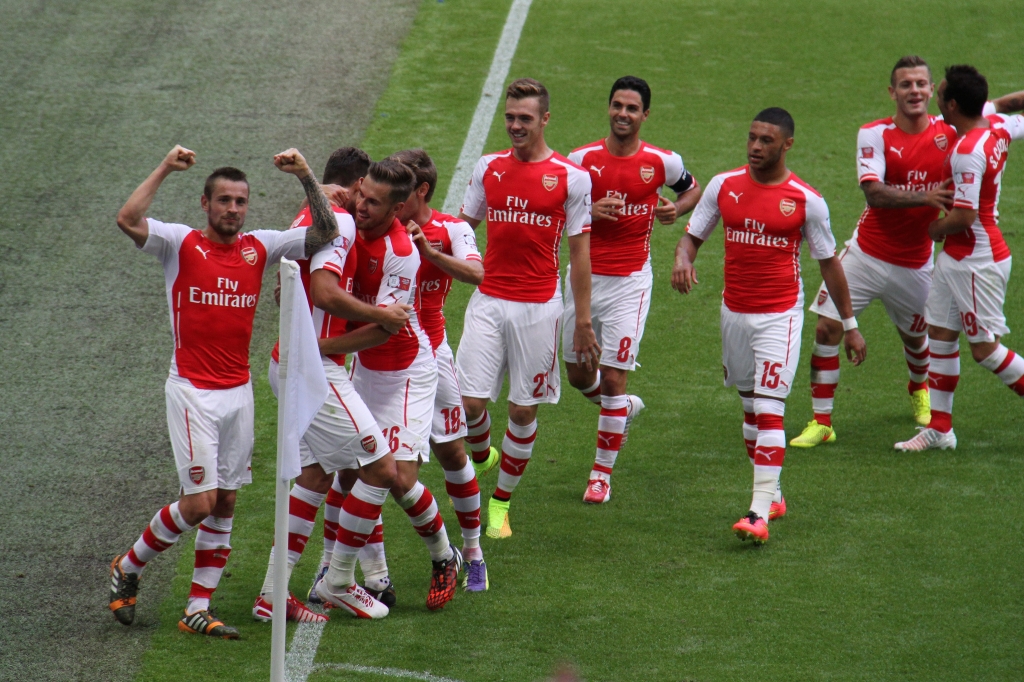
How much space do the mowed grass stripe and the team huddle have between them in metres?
0.24

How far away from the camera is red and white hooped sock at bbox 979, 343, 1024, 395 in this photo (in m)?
8.35

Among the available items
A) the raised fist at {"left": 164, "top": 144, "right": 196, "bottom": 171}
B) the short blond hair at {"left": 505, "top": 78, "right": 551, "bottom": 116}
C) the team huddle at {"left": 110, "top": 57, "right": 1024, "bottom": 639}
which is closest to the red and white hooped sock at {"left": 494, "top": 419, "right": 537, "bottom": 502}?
the team huddle at {"left": 110, "top": 57, "right": 1024, "bottom": 639}

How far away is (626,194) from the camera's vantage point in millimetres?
7922

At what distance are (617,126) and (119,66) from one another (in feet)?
28.2

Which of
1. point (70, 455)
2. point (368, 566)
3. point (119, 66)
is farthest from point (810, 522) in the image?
point (119, 66)

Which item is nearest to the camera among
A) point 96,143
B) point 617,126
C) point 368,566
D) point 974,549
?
point 368,566

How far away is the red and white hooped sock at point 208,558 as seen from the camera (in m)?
6.00

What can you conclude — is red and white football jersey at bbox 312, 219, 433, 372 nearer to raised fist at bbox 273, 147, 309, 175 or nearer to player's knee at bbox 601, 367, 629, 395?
raised fist at bbox 273, 147, 309, 175

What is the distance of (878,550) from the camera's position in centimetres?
708

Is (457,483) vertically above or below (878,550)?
above

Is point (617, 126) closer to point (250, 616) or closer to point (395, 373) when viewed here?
point (395, 373)

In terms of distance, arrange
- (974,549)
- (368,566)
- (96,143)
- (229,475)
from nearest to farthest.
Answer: (229,475) < (368,566) < (974,549) < (96,143)

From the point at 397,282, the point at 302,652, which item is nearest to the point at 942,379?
the point at 397,282

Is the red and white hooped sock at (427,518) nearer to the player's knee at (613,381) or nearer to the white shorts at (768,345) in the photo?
the player's knee at (613,381)
